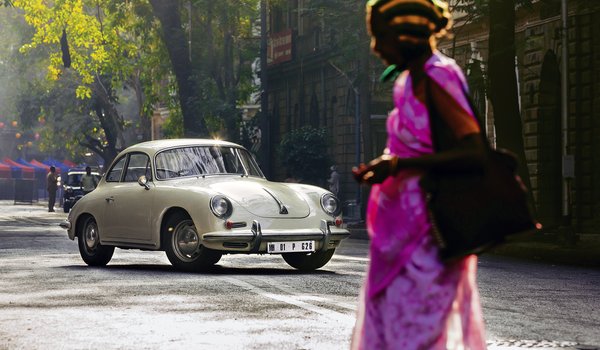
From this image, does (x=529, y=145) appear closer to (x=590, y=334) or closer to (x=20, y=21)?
(x=590, y=334)

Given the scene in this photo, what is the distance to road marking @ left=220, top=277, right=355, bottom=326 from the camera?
1038 cm

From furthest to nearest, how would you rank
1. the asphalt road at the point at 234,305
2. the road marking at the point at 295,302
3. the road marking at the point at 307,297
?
the road marking at the point at 307,297, the road marking at the point at 295,302, the asphalt road at the point at 234,305

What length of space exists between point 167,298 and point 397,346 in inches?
297

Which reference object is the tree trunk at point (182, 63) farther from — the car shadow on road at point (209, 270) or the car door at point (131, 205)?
the car shadow on road at point (209, 270)

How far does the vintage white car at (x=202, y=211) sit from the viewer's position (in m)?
15.0

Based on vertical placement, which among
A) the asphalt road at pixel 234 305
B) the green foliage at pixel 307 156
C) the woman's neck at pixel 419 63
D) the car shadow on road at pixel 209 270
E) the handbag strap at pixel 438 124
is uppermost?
the green foliage at pixel 307 156

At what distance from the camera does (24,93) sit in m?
70.6

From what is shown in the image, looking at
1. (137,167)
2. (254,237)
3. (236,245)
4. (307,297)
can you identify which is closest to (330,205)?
(254,237)

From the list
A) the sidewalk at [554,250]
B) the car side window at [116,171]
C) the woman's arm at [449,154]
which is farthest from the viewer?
the sidewalk at [554,250]

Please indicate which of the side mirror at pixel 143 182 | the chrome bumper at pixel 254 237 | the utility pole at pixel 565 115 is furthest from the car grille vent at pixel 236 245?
the utility pole at pixel 565 115

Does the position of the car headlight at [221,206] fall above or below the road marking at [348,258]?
above

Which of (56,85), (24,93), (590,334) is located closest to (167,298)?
(590,334)

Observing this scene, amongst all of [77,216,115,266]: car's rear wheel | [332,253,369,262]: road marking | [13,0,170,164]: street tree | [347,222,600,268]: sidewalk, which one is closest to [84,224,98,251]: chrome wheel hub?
[77,216,115,266]: car's rear wheel

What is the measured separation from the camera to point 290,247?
1516 centimetres
